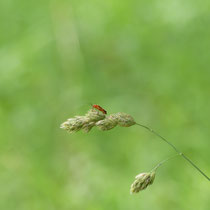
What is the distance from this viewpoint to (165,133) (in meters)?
5.73

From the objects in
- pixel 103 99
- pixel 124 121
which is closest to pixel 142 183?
pixel 124 121

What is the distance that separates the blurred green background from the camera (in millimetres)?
5125

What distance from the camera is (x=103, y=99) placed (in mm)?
6238

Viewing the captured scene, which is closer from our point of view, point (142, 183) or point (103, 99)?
point (142, 183)

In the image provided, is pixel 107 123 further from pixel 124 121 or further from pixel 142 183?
pixel 142 183

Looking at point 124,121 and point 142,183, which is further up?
point 124,121

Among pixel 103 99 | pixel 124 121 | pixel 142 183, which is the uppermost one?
pixel 103 99

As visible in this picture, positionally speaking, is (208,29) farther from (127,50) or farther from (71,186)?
(71,186)

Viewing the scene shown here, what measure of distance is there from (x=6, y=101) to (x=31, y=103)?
0.29 meters

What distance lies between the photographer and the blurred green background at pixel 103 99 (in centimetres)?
512

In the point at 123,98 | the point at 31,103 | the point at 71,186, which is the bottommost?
the point at 71,186

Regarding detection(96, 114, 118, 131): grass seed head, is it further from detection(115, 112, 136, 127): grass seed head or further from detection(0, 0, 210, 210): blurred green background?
detection(0, 0, 210, 210): blurred green background

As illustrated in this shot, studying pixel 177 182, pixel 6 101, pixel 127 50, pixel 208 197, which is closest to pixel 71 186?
pixel 177 182

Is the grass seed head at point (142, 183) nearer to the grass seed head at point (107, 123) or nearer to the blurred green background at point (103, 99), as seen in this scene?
the grass seed head at point (107, 123)
